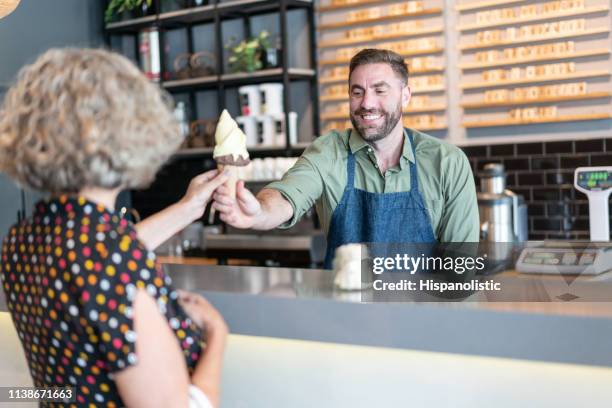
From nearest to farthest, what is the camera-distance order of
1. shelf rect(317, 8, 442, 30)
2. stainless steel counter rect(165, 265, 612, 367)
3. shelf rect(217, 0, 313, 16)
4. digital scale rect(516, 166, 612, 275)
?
stainless steel counter rect(165, 265, 612, 367) → digital scale rect(516, 166, 612, 275) → shelf rect(317, 8, 442, 30) → shelf rect(217, 0, 313, 16)

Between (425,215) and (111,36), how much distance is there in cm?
445

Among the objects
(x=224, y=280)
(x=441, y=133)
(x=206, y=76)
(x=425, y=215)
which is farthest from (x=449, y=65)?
(x=224, y=280)

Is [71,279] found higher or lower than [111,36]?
lower

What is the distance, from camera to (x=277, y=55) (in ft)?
18.0

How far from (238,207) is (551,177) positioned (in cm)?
310

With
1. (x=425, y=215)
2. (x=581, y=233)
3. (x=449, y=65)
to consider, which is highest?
(x=449, y=65)

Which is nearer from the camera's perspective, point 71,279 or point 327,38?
point 71,279

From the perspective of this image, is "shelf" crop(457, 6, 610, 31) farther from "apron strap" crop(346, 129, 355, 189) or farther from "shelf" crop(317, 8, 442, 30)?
"apron strap" crop(346, 129, 355, 189)

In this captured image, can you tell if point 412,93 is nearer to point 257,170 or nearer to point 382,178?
point 257,170

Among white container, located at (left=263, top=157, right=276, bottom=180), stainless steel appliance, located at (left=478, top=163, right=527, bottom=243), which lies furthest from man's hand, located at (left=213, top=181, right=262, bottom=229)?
white container, located at (left=263, top=157, right=276, bottom=180)

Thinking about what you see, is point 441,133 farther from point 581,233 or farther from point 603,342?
point 603,342

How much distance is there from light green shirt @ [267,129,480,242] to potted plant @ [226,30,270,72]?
2925mm

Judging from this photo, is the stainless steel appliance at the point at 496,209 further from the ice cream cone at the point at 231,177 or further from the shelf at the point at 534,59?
the ice cream cone at the point at 231,177

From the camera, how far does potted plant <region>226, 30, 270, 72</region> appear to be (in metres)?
5.53
